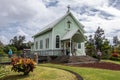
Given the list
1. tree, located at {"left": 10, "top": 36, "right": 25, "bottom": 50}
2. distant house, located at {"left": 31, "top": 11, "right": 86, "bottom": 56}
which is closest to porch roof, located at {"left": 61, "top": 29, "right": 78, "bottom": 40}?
distant house, located at {"left": 31, "top": 11, "right": 86, "bottom": 56}

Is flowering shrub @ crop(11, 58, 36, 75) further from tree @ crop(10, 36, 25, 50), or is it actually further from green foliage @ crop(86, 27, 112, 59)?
tree @ crop(10, 36, 25, 50)

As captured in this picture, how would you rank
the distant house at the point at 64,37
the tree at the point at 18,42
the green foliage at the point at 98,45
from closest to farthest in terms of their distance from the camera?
the distant house at the point at 64,37, the green foliage at the point at 98,45, the tree at the point at 18,42

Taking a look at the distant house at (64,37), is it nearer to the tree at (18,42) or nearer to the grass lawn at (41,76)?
the grass lawn at (41,76)

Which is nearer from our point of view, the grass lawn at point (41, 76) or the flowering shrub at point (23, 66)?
the grass lawn at point (41, 76)

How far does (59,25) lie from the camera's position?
122ft

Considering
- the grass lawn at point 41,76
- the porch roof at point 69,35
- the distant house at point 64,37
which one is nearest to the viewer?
the grass lawn at point 41,76

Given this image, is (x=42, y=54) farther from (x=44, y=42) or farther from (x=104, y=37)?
(x=104, y=37)

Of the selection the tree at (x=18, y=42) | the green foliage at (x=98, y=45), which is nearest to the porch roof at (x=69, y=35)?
the green foliage at (x=98, y=45)

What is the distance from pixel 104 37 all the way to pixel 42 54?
26.8 metres

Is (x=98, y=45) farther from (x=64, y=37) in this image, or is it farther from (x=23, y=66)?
(x=23, y=66)

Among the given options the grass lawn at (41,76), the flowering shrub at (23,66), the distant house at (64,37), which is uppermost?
the distant house at (64,37)

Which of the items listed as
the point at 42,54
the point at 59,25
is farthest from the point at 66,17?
the point at 42,54

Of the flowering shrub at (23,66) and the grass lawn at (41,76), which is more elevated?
the flowering shrub at (23,66)

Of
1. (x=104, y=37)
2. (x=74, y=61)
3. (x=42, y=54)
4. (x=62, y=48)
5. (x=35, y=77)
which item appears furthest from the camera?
(x=104, y=37)
